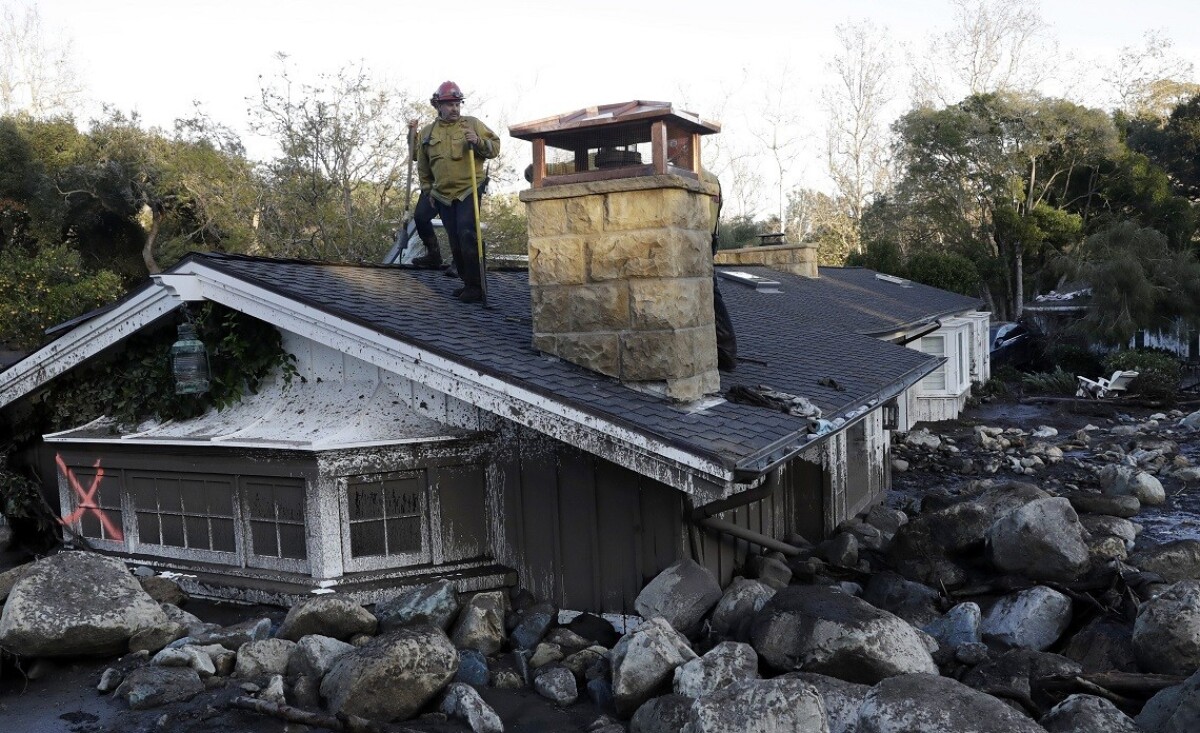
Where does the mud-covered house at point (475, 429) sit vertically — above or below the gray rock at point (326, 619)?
above

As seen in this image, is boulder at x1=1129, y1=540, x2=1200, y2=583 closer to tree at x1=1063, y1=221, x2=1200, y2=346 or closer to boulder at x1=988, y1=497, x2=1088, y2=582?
boulder at x1=988, y1=497, x2=1088, y2=582

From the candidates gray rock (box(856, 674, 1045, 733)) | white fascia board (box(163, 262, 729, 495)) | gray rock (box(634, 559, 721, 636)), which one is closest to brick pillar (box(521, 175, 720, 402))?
white fascia board (box(163, 262, 729, 495))

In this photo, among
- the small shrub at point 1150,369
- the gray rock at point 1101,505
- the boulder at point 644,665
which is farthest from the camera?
the small shrub at point 1150,369

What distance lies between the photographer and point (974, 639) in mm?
6699

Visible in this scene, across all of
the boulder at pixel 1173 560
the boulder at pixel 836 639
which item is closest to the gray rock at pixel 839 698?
the boulder at pixel 836 639

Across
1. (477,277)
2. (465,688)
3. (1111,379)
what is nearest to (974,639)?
(465,688)

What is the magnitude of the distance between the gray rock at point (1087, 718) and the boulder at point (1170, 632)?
115cm

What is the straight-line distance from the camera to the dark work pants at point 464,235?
8.31 metres

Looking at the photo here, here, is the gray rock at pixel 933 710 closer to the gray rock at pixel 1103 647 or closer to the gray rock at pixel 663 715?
the gray rock at pixel 663 715

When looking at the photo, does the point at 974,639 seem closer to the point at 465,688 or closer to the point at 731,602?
the point at 731,602

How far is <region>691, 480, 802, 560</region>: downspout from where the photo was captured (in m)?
6.59

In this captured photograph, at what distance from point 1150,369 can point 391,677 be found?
24.5m

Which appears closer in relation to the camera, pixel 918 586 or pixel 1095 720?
pixel 1095 720

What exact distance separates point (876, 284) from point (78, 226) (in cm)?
2260
